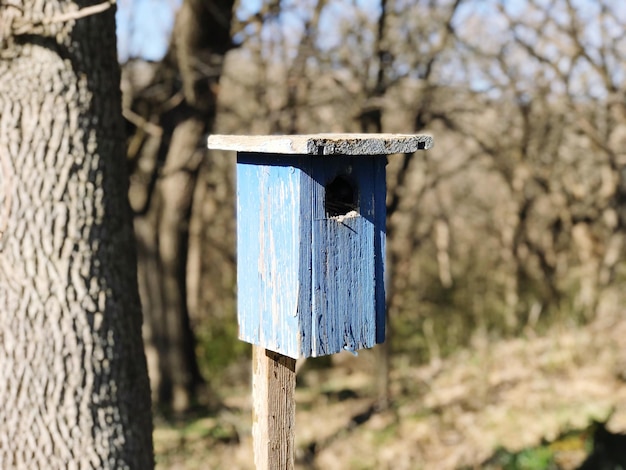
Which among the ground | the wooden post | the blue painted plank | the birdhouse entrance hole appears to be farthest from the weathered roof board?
the ground

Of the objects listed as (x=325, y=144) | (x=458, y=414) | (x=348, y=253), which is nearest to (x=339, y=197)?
(x=348, y=253)

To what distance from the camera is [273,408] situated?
2531 millimetres

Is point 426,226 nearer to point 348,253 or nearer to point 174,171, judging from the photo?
point 174,171

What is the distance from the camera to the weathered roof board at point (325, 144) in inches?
85.5

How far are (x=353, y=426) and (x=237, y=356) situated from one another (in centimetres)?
350

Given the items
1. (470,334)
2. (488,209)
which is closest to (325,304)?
(470,334)

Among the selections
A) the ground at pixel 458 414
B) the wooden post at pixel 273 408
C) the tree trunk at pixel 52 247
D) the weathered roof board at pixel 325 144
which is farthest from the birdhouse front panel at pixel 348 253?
the ground at pixel 458 414

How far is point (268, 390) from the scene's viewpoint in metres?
2.51

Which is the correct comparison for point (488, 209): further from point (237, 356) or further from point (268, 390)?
point (268, 390)

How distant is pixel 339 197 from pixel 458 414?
4.48 metres

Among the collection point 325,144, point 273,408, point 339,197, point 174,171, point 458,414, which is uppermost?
point 174,171

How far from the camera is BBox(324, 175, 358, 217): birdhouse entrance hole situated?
253cm

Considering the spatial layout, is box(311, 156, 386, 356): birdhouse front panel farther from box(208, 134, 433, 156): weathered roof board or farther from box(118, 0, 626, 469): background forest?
box(118, 0, 626, 469): background forest

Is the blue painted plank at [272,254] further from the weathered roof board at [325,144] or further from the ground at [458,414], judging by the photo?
the ground at [458,414]
